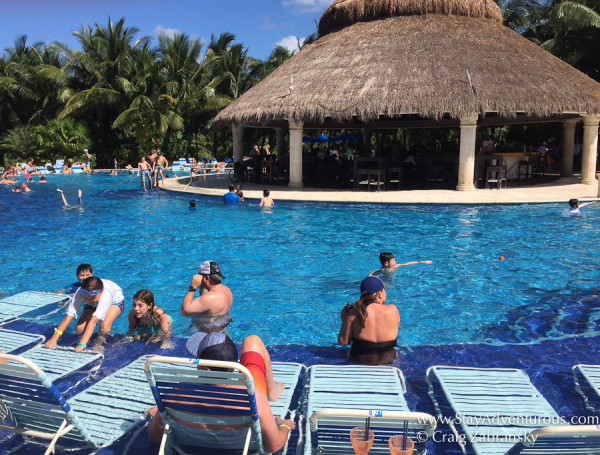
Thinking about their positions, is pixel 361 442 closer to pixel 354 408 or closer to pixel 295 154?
pixel 354 408

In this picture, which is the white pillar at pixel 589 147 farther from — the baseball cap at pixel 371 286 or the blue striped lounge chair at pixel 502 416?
the baseball cap at pixel 371 286

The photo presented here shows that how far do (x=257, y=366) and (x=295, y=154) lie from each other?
1536 cm

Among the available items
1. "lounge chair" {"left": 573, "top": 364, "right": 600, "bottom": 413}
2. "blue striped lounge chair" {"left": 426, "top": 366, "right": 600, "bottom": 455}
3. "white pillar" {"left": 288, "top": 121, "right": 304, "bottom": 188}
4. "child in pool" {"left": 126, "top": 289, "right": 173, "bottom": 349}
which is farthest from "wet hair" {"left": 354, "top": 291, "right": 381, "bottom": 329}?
"white pillar" {"left": 288, "top": 121, "right": 304, "bottom": 188}

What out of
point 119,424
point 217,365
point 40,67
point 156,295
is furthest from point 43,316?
point 40,67

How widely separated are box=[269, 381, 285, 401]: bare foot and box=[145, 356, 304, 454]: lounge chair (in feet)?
1.81

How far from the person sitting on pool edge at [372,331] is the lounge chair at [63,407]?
2.02 metres

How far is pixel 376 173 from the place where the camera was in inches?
697

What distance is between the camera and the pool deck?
1484 centimetres

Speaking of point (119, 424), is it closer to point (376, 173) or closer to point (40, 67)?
point (376, 173)

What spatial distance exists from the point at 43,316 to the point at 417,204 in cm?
1079

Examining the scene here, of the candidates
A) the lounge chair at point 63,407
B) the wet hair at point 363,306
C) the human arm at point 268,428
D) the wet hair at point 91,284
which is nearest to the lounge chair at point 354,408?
the human arm at point 268,428

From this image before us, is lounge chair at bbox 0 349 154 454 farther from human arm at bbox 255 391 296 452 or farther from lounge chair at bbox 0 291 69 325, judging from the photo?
lounge chair at bbox 0 291 69 325

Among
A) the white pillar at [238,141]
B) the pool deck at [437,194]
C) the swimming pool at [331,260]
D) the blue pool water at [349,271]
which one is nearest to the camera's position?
the blue pool water at [349,271]

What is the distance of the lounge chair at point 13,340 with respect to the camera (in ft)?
16.3
